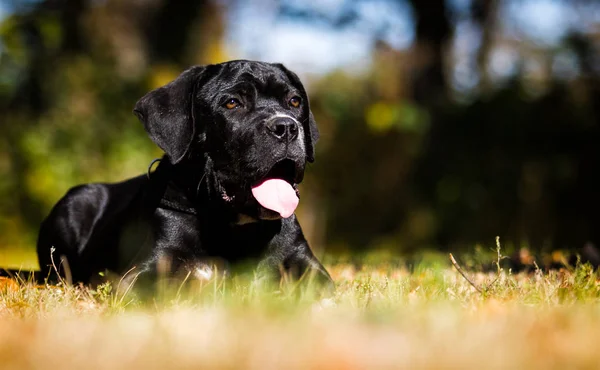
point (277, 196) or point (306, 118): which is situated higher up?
point (306, 118)

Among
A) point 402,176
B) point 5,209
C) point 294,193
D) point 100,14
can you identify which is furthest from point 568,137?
point 100,14

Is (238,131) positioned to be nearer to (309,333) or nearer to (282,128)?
(282,128)

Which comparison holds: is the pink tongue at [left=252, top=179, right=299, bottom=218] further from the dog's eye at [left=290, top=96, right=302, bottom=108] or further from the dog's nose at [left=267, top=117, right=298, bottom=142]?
the dog's eye at [left=290, top=96, right=302, bottom=108]

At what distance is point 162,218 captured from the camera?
4270mm

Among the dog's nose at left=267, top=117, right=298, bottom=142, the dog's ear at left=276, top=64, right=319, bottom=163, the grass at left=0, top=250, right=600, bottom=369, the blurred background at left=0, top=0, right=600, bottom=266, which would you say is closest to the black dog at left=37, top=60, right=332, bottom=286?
the dog's nose at left=267, top=117, right=298, bottom=142

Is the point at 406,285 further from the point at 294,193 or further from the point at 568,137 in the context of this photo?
the point at 568,137

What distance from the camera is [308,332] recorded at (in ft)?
7.52

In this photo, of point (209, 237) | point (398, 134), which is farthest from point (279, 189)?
point (398, 134)

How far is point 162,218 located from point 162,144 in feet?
1.51

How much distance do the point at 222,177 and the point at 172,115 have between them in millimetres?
541

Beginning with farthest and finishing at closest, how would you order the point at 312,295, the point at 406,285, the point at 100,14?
the point at 100,14 → the point at 406,285 → the point at 312,295

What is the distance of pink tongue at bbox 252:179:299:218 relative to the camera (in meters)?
4.14

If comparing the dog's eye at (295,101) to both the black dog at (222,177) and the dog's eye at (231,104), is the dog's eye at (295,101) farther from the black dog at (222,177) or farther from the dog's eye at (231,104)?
the dog's eye at (231,104)

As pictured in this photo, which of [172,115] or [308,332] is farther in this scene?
[172,115]
